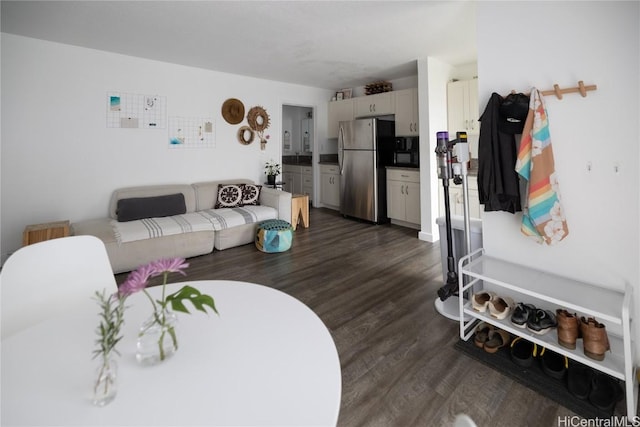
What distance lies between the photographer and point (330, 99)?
6.14 meters

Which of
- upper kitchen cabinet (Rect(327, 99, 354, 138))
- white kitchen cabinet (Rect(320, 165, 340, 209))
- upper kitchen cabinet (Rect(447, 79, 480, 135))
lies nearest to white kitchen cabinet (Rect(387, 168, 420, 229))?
upper kitchen cabinet (Rect(447, 79, 480, 135))

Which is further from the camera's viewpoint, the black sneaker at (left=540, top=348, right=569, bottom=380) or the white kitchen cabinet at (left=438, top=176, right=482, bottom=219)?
the white kitchen cabinet at (left=438, top=176, right=482, bottom=219)

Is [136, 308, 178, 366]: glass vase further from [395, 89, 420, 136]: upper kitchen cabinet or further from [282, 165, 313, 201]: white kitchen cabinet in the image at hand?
[282, 165, 313, 201]: white kitchen cabinet

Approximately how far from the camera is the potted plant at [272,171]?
5195 mm

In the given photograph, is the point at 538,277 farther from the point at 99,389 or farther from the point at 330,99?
the point at 330,99

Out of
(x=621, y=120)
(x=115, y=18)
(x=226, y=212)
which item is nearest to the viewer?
(x=621, y=120)

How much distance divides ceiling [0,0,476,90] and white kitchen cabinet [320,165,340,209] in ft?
6.98

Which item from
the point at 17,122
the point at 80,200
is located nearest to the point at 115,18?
the point at 17,122

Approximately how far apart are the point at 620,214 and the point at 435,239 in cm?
247

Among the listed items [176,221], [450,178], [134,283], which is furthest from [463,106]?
[134,283]

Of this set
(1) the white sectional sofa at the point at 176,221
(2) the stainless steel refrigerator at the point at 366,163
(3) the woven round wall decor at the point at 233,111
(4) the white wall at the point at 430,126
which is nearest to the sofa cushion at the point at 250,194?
(1) the white sectional sofa at the point at 176,221

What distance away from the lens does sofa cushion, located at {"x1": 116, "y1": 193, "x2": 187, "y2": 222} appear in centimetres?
358

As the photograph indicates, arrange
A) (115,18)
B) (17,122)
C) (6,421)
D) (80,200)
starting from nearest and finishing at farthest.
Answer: (6,421), (115,18), (17,122), (80,200)

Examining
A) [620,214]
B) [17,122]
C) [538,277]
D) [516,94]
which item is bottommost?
[538,277]
